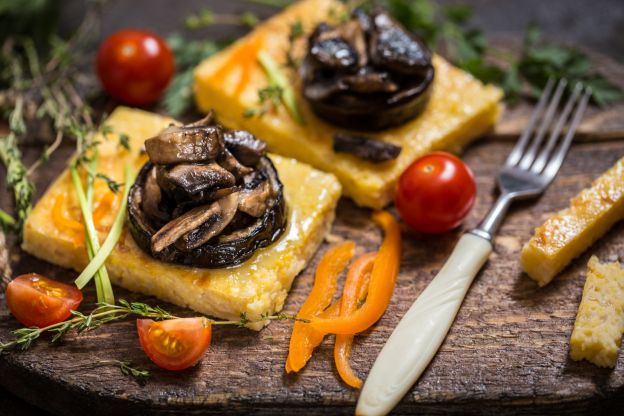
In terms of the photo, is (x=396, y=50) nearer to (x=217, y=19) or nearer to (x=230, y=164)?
(x=230, y=164)

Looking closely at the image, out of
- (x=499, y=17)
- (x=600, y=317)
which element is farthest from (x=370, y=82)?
(x=499, y=17)

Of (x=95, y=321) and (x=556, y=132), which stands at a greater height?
(x=95, y=321)

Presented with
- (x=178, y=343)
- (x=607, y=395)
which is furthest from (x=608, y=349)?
(x=178, y=343)

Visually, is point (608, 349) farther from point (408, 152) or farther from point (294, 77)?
point (294, 77)

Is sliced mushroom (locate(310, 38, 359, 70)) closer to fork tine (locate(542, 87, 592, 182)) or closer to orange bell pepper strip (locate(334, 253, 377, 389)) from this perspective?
orange bell pepper strip (locate(334, 253, 377, 389))

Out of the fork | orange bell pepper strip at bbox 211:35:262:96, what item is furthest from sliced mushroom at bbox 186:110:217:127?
the fork

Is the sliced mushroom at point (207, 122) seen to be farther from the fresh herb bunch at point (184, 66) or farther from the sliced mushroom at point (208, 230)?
the fresh herb bunch at point (184, 66)
